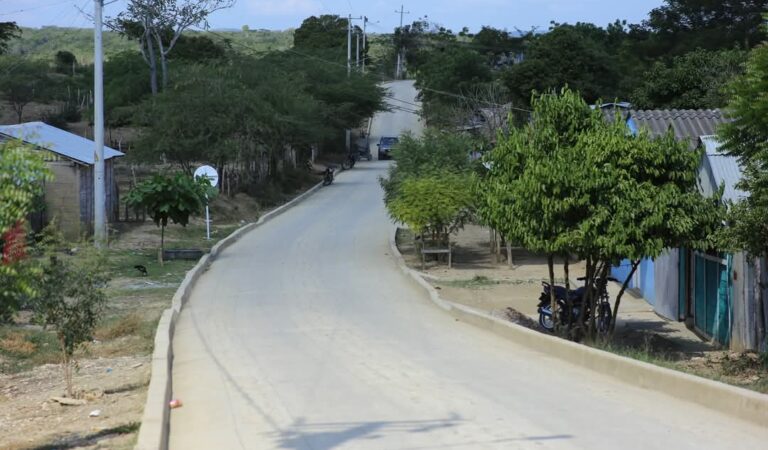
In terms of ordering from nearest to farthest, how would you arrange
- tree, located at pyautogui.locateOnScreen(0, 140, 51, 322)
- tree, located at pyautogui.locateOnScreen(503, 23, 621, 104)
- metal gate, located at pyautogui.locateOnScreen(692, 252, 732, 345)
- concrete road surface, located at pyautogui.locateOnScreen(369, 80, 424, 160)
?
tree, located at pyautogui.locateOnScreen(0, 140, 51, 322) → metal gate, located at pyautogui.locateOnScreen(692, 252, 732, 345) → tree, located at pyautogui.locateOnScreen(503, 23, 621, 104) → concrete road surface, located at pyautogui.locateOnScreen(369, 80, 424, 160)

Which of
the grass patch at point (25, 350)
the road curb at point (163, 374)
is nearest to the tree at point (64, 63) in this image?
the road curb at point (163, 374)

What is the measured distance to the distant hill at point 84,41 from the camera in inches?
4628

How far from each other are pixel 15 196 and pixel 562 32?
54.2 metres

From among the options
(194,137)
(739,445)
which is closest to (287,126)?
(194,137)

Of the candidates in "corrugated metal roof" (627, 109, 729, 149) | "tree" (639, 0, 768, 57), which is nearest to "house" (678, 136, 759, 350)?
"corrugated metal roof" (627, 109, 729, 149)

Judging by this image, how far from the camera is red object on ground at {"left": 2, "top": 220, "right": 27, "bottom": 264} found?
711 cm

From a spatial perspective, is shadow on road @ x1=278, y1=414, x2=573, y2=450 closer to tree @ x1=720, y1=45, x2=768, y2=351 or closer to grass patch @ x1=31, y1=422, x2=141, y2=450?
grass patch @ x1=31, y1=422, x2=141, y2=450

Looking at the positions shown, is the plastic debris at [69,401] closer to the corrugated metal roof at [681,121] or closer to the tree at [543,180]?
the tree at [543,180]

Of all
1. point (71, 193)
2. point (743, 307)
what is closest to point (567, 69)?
point (71, 193)

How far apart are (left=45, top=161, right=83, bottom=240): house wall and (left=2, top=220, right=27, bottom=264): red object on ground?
77.6 ft

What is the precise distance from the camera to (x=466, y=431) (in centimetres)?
900

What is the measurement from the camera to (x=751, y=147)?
14.4 meters

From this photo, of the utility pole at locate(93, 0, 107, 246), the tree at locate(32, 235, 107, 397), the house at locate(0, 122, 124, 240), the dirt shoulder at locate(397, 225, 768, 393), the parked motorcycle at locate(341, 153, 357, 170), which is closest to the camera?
the tree at locate(32, 235, 107, 397)

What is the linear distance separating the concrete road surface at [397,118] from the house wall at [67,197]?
2124 inches
